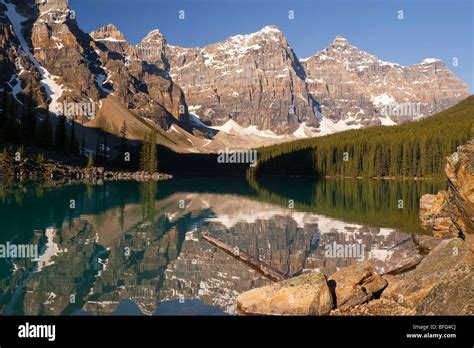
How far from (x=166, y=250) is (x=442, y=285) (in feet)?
70.5

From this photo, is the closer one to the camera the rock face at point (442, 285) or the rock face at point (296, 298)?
the rock face at point (442, 285)

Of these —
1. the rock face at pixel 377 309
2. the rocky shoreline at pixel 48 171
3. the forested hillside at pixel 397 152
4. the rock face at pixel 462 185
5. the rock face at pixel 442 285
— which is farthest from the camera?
the forested hillside at pixel 397 152

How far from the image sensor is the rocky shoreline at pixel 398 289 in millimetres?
18062

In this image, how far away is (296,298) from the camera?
63.8ft

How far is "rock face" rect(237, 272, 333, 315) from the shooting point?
63.3 feet

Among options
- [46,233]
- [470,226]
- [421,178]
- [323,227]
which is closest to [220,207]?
[323,227]

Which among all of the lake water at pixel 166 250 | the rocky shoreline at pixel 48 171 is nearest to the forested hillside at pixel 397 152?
the rocky shoreline at pixel 48 171

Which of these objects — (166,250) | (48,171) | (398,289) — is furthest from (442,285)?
(48,171)

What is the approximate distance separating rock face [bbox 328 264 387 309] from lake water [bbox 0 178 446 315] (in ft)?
15.4

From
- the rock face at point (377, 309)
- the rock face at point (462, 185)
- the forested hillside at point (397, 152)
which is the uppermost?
the forested hillside at point (397, 152)

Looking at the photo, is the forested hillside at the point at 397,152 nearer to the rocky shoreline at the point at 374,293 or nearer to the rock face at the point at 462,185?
the rock face at the point at 462,185

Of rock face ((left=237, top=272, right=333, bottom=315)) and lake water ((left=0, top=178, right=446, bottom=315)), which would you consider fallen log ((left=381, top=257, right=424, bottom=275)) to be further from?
rock face ((left=237, top=272, right=333, bottom=315))

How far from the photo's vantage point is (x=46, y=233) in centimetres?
4072
